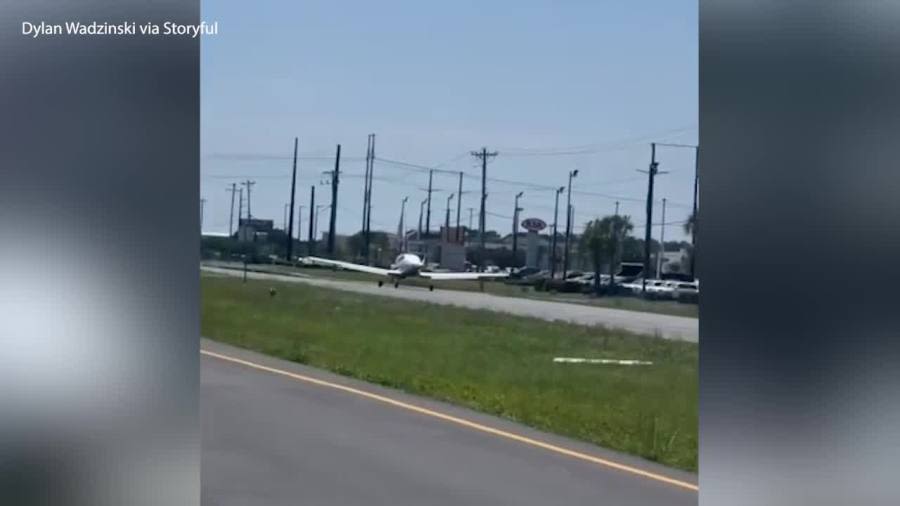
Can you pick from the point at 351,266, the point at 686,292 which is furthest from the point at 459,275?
the point at 686,292

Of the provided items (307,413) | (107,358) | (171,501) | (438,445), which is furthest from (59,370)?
(438,445)

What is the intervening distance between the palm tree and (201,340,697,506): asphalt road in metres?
0.67

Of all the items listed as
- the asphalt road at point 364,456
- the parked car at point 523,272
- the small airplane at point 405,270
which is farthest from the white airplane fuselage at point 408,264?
the asphalt road at point 364,456

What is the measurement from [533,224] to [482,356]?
829 millimetres

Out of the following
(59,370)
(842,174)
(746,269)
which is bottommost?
(59,370)

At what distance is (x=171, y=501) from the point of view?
309cm

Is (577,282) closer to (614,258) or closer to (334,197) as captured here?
(614,258)

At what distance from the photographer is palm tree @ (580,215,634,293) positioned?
3.69 meters

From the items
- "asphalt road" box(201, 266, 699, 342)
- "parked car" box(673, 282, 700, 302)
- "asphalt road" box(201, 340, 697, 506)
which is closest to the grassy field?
"asphalt road" box(201, 266, 699, 342)

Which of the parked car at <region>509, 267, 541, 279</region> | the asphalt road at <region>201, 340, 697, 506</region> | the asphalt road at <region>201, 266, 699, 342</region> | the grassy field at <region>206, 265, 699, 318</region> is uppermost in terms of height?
the parked car at <region>509, 267, 541, 279</region>

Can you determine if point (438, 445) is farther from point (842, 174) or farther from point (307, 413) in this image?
point (842, 174)

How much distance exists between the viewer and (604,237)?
148 inches

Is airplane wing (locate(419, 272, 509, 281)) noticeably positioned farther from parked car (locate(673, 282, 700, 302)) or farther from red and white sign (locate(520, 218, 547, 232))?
parked car (locate(673, 282, 700, 302))

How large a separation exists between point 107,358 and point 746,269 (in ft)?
5.36
